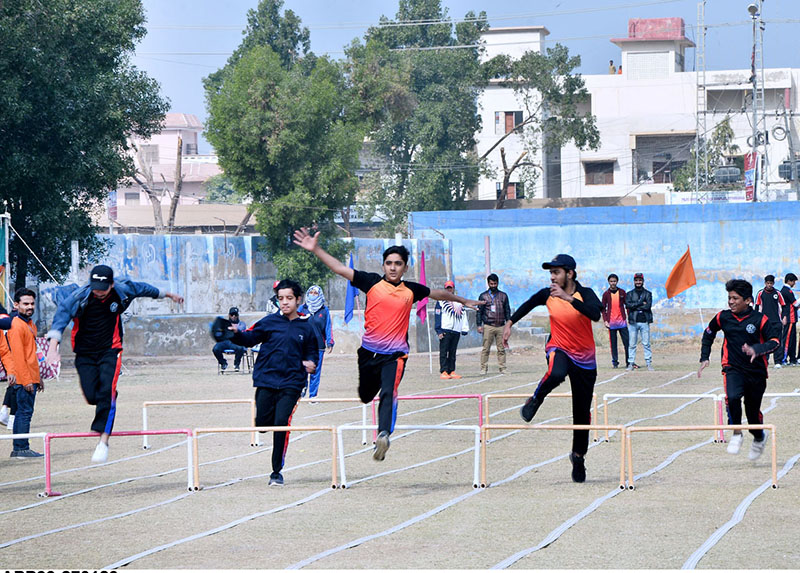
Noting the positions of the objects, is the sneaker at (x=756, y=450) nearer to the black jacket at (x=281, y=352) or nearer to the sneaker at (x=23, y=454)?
the black jacket at (x=281, y=352)

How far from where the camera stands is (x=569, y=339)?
398 inches

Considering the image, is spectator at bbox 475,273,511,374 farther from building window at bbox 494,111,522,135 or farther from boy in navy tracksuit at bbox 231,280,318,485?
building window at bbox 494,111,522,135

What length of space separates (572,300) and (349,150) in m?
37.3

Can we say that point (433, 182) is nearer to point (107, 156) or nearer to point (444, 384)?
A: point (107, 156)

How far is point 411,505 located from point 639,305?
15144 millimetres

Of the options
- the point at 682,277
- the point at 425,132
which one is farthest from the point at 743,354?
the point at 425,132

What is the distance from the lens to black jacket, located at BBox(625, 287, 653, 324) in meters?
23.6

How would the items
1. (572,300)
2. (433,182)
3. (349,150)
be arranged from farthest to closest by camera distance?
(433,182) < (349,150) < (572,300)

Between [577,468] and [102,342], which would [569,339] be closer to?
[577,468]

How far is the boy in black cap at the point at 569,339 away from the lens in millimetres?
9914

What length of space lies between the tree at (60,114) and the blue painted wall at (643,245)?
16648 millimetres

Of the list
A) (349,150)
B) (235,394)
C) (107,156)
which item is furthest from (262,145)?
(235,394)

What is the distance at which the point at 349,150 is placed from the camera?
46469 mm

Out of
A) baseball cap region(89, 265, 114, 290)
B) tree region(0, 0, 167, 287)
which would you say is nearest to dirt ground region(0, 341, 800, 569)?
baseball cap region(89, 265, 114, 290)
